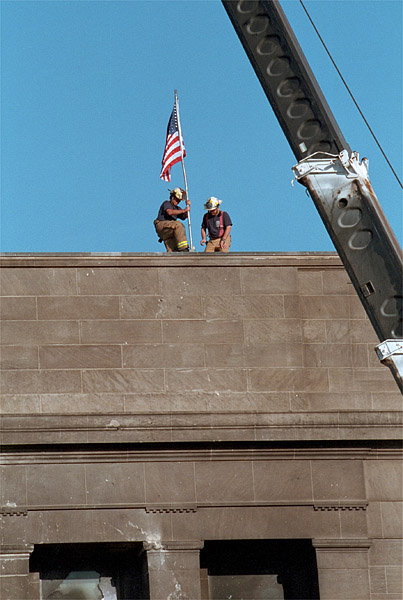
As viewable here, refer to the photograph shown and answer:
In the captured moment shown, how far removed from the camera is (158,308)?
26531 millimetres

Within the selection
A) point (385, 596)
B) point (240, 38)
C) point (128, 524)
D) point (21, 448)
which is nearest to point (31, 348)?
point (21, 448)

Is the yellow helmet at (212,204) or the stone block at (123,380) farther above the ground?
the yellow helmet at (212,204)

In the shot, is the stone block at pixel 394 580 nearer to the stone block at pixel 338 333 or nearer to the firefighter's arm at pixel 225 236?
the stone block at pixel 338 333

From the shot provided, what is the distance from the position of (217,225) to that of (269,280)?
2.39 metres

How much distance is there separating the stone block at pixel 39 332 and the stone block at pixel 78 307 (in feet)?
0.47

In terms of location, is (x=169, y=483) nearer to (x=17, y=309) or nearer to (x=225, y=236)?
(x=17, y=309)

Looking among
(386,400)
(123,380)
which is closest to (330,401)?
(386,400)

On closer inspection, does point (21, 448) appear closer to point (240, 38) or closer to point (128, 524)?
point (128, 524)

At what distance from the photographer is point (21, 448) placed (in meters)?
24.9

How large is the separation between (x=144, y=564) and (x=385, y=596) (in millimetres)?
4318

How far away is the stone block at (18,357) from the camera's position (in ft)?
84.7

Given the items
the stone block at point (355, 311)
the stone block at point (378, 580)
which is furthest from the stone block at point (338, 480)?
the stone block at point (355, 311)

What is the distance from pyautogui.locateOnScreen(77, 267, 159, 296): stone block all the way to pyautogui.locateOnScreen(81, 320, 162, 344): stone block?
578mm

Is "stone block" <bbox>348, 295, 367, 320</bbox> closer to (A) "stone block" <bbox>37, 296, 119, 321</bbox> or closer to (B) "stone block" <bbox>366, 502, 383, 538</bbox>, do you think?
(B) "stone block" <bbox>366, 502, 383, 538</bbox>
